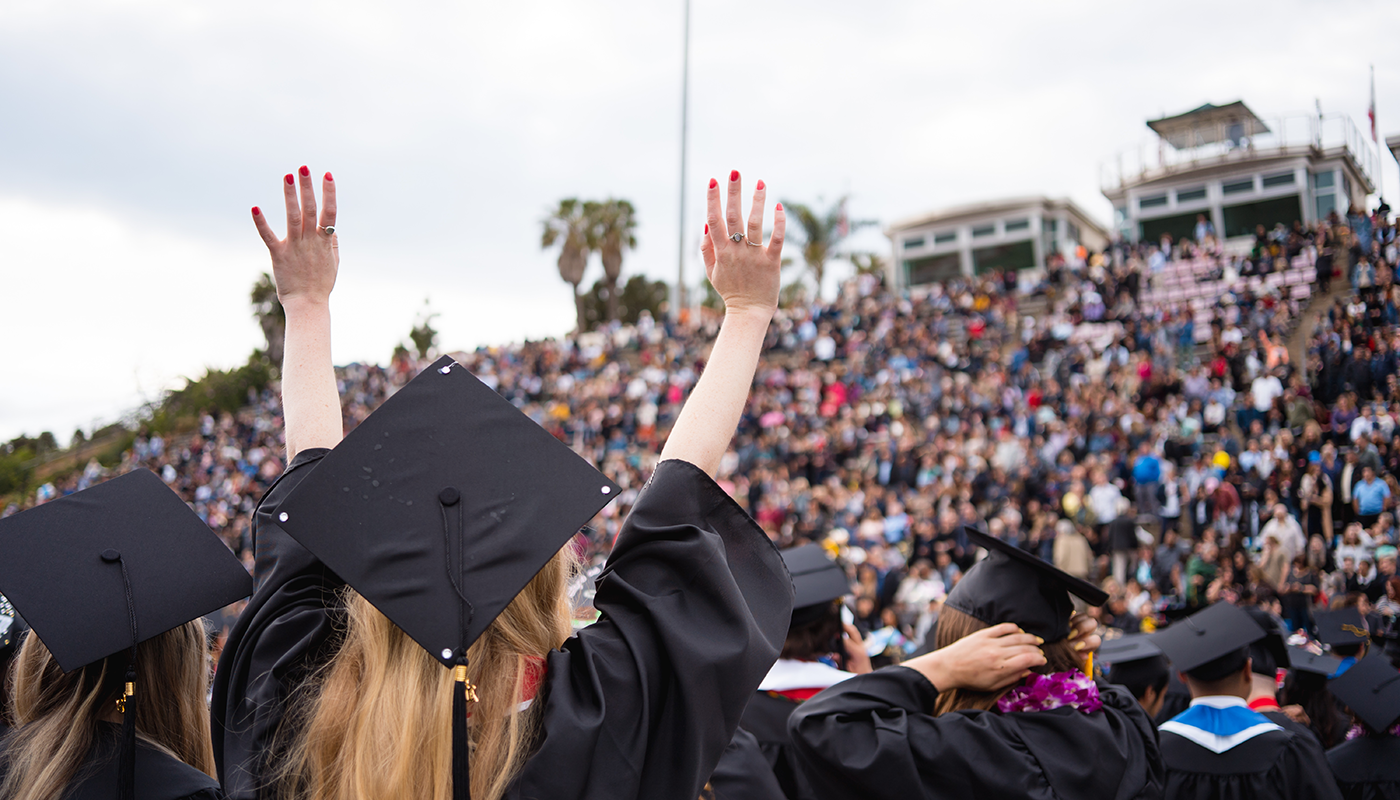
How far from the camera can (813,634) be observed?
10.7 feet

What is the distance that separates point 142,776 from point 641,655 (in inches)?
39.6

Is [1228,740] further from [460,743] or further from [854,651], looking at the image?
[460,743]

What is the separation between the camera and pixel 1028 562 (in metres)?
2.50

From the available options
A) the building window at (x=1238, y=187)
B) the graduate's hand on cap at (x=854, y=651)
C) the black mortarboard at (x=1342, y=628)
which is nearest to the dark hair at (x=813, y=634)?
the graduate's hand on cap at (x=854, y=651)

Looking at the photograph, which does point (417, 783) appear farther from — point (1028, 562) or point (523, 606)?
point (1028, 562)

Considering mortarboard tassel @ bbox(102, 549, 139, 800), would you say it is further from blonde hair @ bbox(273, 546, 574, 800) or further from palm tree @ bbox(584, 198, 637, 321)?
palm tree @ bbox(584, 198, 637, 321)

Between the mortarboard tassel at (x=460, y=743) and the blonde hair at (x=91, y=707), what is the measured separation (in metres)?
0.82

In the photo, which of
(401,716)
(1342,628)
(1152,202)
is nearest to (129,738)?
(401,716)

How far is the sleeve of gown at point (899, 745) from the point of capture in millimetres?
2279

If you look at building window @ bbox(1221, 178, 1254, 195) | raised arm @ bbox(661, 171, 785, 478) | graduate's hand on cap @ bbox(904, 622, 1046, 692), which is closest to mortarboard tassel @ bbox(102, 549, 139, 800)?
raised arm @ bbox(661, 171, 785, 478)

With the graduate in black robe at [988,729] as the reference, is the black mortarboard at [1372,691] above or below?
below

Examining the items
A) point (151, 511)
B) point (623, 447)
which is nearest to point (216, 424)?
point (623, 447)

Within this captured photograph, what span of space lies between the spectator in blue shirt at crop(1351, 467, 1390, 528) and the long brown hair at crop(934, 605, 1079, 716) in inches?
380

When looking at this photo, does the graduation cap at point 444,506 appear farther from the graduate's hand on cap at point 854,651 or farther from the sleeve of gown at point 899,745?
the graduate's hand on cap at point 854,651
